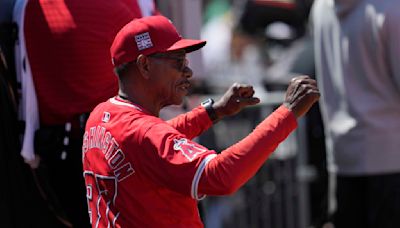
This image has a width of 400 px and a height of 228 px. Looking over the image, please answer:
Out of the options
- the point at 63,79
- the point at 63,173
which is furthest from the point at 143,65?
the point at 63,173

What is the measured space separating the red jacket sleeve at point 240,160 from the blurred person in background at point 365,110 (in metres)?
1.67

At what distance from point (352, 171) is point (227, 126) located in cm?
233

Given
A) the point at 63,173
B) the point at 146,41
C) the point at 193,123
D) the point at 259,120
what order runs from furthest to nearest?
the point at 259,120
the point at 63,173
the point at 193,123
the point at 146,41

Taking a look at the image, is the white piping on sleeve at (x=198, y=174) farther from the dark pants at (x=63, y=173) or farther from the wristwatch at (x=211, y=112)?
the dark pants at (x=63, y=173)

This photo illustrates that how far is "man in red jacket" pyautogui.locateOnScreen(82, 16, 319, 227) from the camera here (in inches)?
128

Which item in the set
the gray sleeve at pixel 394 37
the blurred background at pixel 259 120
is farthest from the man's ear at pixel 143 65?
the gray sleeve at pixel 394 37

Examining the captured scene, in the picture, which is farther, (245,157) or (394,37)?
(394,37)

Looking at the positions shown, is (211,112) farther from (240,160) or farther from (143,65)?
(240,160)

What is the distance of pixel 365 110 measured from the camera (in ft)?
16.1

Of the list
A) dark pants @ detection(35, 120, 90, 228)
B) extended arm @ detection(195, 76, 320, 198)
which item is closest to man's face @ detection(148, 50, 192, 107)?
extended arm @ detection(195, 76, 320, 198)

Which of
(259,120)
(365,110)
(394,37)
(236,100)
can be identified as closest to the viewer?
(236,100)

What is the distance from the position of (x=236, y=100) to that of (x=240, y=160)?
0.78 meters

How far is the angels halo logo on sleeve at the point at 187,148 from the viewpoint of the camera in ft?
10.7

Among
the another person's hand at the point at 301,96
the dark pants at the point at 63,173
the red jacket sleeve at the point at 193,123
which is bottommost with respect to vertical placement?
the dark pants at the point at 63,173
